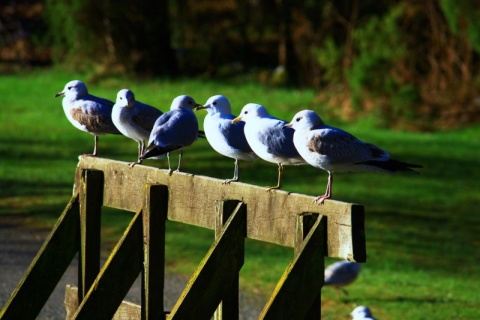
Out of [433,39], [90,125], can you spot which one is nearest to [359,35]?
[433,39]

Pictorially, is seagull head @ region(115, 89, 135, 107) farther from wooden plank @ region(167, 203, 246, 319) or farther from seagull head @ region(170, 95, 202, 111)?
wooden plank @ region(167, 203, 246, 319)

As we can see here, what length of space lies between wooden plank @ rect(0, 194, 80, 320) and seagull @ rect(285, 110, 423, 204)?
4.44 ft

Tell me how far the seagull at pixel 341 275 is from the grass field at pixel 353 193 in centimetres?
19

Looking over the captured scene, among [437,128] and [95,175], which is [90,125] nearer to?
[95,175]

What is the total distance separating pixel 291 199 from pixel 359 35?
15.0 m

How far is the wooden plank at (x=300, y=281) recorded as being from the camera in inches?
179

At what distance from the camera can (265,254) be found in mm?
10898

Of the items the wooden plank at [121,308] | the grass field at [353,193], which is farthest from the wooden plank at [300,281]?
the grass field at [353,193]

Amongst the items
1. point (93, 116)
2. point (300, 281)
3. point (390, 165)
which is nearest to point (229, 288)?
point (300, 281)

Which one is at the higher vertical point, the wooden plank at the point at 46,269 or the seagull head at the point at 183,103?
the seagull head at the point at 183,103

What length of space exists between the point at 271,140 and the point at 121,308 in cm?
140

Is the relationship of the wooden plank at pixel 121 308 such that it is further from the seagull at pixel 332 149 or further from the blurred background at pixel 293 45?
the blurred background at pixel 293 45

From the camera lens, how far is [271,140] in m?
5.50

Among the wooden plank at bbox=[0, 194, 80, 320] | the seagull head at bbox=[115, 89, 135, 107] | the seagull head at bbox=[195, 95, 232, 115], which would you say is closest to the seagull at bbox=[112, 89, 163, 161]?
the seagull head at bbox=[115, 89, 135, 107]
